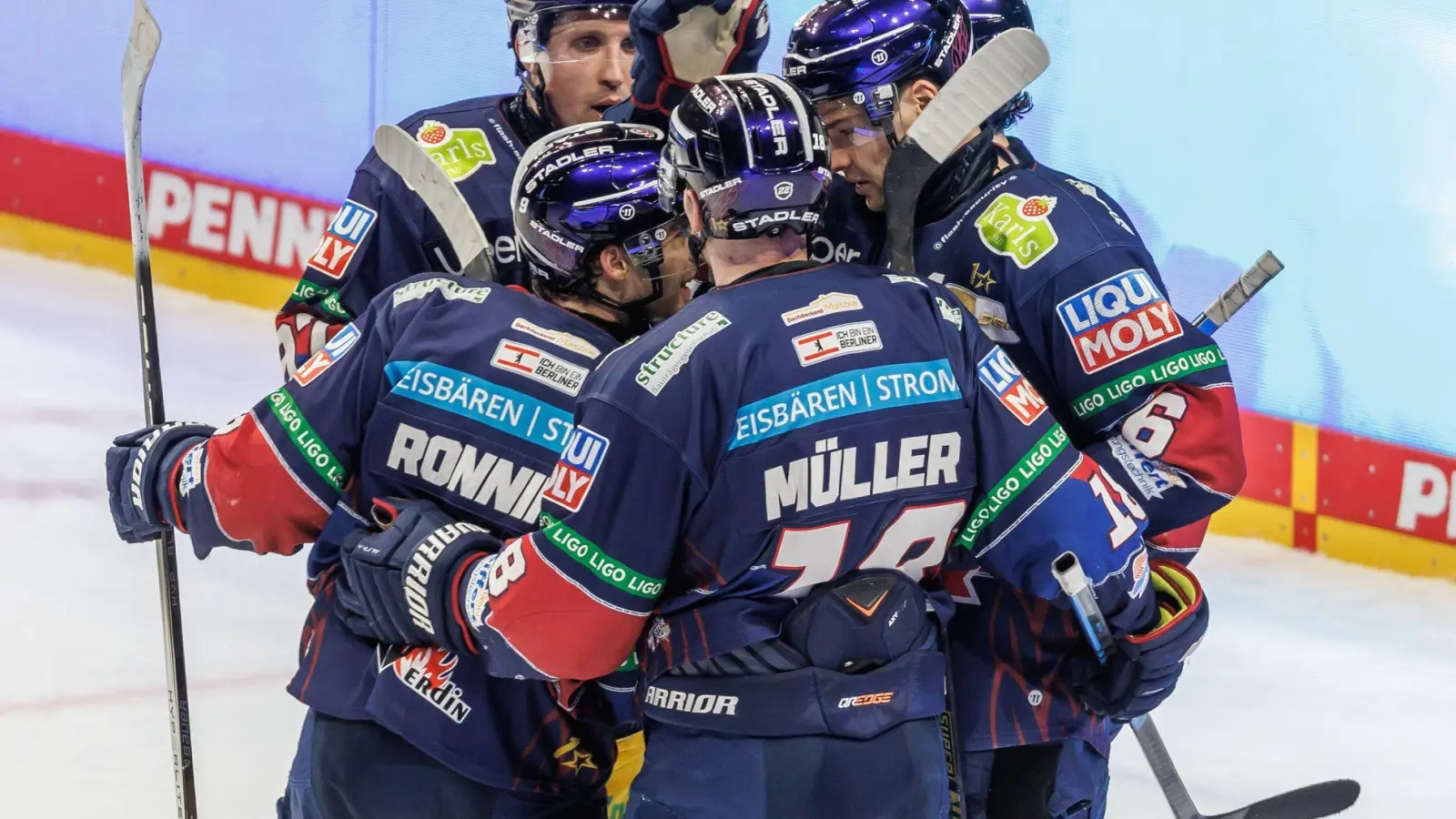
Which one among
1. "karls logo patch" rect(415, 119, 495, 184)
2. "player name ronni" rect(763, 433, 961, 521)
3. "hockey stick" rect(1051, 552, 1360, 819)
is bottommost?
"hockey stick" rect(1051, 552, 1360, 819)

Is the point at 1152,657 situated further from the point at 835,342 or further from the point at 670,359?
the point at 670,359

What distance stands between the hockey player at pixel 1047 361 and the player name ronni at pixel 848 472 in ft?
1.35

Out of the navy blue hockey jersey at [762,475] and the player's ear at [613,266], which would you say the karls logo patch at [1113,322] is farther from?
the player's ear at [613,266]

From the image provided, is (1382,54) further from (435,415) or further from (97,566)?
(97,566)

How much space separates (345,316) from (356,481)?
0.74 m

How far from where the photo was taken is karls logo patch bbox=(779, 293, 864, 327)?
78.9 inches

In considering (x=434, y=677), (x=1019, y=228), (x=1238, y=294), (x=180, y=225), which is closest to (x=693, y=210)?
(x=1019, y=228)

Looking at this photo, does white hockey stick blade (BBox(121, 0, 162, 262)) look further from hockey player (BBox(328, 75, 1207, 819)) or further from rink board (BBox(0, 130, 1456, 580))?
rink board (BBox(0, 130, 1456, 580))

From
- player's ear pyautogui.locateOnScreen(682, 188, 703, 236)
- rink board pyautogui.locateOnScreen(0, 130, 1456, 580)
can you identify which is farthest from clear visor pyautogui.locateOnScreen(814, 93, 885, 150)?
rink board pyautogui.locateOnScreen(0, 130, 1456, 580)

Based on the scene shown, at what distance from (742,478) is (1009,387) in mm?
362

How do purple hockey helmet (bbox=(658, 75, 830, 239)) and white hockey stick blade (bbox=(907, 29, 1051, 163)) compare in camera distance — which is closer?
purple hockey helmet (bbox=(658, 75, 830, 239))

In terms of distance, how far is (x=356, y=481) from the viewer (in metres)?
2.34

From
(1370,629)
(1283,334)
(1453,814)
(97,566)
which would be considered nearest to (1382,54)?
(1283,334)

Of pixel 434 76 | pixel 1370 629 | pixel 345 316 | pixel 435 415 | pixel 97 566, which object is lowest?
pixel 97 566
